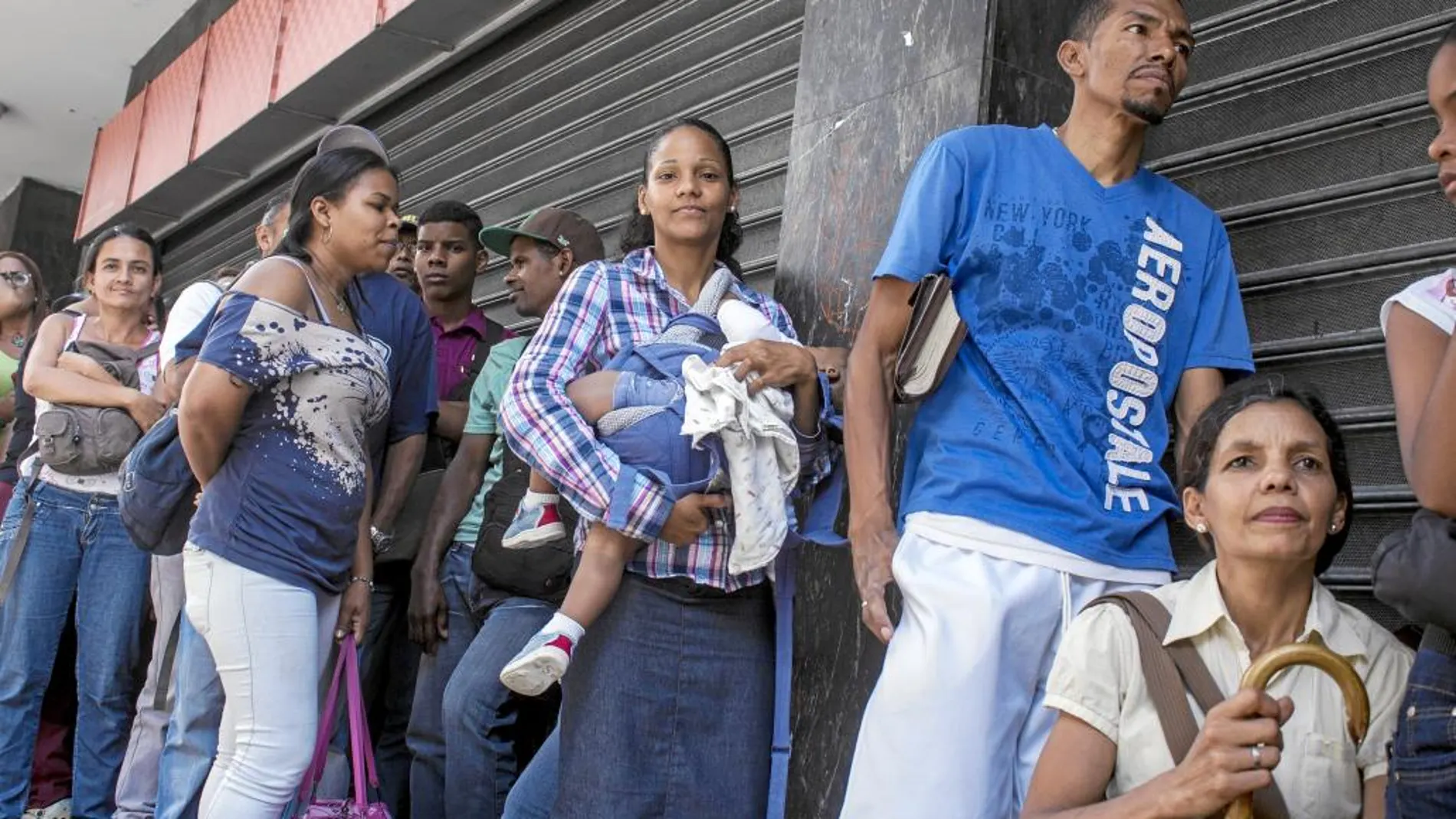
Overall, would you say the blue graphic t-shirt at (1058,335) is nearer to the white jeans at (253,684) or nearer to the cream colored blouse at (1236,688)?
the cream colored blouse at (1236,688)

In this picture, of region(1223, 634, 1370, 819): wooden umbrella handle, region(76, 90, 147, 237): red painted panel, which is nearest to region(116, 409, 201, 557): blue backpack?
region(1223, 634, 1370, 819): wooden umbrella handle

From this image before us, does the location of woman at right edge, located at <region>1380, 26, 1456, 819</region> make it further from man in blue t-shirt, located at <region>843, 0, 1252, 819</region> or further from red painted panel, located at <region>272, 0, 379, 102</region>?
red painted panel, located at <region>272, 0, 379, 102</region>

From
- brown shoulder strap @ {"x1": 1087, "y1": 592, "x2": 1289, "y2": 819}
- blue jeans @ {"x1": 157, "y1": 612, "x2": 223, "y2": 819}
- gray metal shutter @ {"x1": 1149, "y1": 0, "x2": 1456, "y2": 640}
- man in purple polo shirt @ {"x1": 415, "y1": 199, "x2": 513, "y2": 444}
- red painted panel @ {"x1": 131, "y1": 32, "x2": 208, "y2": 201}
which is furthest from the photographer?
red painted panel @ {"x1": 131, "y1": 32, "x2": 208, "y2": 201}

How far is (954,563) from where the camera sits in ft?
9.22

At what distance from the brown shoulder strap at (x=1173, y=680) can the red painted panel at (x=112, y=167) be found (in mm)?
11788

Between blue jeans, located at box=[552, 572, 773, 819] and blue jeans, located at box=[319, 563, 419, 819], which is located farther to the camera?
blue jeans, located at box=[319, 563, 419, 819]

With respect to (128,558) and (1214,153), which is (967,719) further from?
(128,558)

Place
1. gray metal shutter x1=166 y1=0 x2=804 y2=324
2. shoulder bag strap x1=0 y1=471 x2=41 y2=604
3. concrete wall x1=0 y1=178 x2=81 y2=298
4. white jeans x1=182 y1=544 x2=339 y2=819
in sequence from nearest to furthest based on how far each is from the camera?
white jeans x1=182 y1=544 x2=339 y2=819, shoulder bag strap x1=0 y1=471 x2=41 y2=604, gray metal shutter x1=166 y1=0 x2=804 y2=324, concrete wall x1=0 y1=178 x2=81 y2=298

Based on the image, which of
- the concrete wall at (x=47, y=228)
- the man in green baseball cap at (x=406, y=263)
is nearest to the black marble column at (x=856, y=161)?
the man in green baseball cap at (x=406, y=263)

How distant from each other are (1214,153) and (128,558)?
3.81 metres

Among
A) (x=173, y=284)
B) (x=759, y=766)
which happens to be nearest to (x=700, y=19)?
(x=759, y=766)

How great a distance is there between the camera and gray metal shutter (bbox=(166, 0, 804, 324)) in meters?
6.04

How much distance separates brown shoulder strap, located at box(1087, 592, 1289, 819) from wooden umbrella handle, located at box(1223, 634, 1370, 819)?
0.43 feet

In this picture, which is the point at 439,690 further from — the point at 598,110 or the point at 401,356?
the point at 598,110
